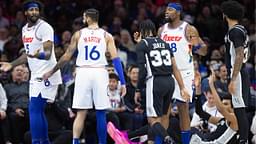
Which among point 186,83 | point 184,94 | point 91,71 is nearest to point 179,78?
point 184,94

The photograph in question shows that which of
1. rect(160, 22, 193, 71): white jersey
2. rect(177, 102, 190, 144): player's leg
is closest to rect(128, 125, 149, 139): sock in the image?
rect(177, 102, 190, 144): player's leg

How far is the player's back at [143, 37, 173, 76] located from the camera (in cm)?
1062

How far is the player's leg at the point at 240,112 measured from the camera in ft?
34.4

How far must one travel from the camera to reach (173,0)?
18078 millimetres

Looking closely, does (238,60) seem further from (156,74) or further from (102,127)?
(102,127)

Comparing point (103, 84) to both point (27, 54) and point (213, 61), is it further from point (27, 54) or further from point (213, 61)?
point (213, 61)

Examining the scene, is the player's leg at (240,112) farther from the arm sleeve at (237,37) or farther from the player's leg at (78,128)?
the player's leg at (78,128)

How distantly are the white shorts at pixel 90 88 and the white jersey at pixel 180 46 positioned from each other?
109 centimetres

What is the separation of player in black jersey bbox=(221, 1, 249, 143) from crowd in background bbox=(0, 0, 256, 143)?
28 cm

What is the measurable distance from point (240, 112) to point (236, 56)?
77 centimetres

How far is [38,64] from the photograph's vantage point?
1145cm

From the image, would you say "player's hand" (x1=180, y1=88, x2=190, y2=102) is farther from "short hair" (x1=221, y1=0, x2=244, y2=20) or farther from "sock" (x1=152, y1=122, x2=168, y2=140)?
"short hair" (x1=221, y1=0, x2=244, y2=20)

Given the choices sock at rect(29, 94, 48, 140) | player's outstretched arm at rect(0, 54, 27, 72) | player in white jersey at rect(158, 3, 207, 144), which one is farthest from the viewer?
player in white jersey at rect(158, 3, 207, 144)

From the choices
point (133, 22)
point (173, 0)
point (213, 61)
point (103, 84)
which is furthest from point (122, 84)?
point (173, 0)
